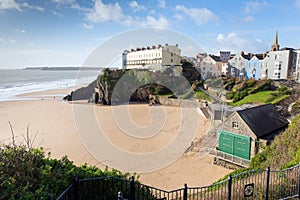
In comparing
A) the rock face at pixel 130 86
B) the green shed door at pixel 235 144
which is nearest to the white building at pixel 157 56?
the rock face at pixel 130 86

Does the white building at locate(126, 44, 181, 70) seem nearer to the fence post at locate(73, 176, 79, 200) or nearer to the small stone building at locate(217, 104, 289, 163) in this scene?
the small stone building at locate(217, 104, 289, 163)

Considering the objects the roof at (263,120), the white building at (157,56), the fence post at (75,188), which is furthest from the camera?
the white building at (157,56)

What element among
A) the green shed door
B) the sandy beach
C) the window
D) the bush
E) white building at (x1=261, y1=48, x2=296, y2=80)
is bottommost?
the sandy beach

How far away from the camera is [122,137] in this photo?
63.1ft

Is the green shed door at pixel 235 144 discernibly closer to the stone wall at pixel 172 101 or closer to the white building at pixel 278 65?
the stone wall at pixel 172 101

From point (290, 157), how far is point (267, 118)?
270 inches

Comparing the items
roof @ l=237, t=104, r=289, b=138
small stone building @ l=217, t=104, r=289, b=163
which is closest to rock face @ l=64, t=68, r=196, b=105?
roof @ l=237, t=104, r=289, b=138

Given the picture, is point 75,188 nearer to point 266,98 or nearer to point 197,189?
point 197,189

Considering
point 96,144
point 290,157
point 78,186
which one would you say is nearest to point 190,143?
Result: point 96,144

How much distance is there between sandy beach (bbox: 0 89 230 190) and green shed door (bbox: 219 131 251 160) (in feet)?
4.44

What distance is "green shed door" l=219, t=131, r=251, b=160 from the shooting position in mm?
13547

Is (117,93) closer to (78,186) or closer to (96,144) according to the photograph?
(96,144)

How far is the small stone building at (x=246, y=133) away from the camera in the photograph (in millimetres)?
13336

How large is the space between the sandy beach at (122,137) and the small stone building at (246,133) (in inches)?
56.4
